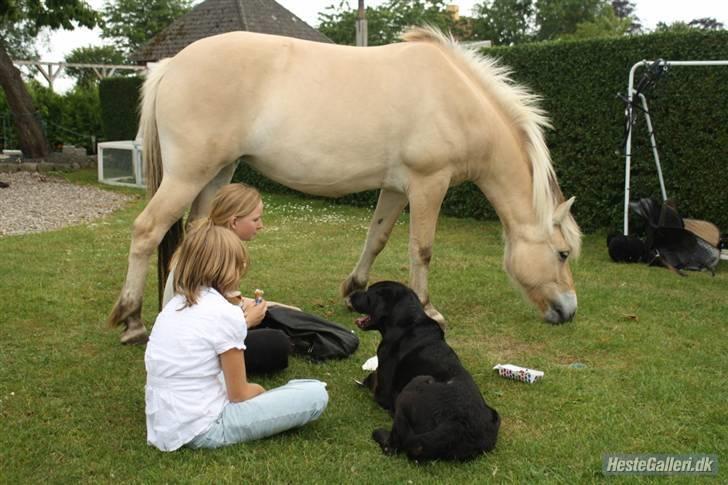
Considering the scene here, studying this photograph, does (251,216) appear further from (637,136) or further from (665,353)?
(637,136)

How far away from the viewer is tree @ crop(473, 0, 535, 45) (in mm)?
53656

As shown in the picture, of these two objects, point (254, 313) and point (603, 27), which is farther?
point (603, 27)

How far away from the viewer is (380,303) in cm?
353

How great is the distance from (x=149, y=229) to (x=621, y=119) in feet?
22.4

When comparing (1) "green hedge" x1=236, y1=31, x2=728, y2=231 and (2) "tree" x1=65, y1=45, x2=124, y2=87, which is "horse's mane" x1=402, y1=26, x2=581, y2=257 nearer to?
(1) "green hedge" x1=236, y1=31, x2=728, y2=231

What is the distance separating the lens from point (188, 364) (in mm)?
2838

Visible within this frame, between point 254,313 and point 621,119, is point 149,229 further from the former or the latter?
point 621,119

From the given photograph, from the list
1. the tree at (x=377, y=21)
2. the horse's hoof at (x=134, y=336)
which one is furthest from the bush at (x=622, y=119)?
the tree at (x=377, y=21)

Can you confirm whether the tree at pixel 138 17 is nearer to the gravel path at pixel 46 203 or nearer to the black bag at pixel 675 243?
the gravel path at pixel 46 203

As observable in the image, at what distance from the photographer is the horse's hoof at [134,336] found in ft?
14.6

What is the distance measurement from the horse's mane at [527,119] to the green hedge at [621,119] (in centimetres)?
325

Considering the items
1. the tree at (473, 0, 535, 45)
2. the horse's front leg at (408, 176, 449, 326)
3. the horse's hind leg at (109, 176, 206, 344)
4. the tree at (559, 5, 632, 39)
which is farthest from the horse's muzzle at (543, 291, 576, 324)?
the tree at (473, 0, 535, 45)

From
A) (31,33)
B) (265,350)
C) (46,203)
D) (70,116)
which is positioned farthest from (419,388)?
(70,116)

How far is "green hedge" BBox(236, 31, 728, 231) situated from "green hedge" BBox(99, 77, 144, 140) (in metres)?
Result: 10.6
